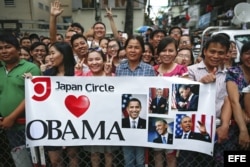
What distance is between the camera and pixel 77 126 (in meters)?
2.72

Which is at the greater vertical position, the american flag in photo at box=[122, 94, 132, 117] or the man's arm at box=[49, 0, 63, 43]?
the man's arm at box=[49, 0, 63, 43]

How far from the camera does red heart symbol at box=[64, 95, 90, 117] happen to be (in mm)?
2701

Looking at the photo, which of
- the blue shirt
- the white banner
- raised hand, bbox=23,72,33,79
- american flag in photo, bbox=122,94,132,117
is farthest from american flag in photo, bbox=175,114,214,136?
raised hand, bbox=23,72,33,79

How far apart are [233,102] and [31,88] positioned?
1.86m

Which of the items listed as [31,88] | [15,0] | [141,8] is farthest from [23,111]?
[141,8]

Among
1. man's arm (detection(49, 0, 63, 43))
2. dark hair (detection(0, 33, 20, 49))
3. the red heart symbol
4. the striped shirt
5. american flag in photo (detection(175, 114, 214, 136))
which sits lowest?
american flag in photo (detection(175, 114, 214, 136))

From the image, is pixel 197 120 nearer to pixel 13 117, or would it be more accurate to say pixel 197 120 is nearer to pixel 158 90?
pixel 158 90

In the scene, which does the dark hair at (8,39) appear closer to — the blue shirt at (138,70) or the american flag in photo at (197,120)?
the blue shirt at (138,70)

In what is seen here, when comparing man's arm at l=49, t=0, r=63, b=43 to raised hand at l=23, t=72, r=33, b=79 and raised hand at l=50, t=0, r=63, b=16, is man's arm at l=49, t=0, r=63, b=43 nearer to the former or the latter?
raised hand at l=50, t=0, r=63, b=16

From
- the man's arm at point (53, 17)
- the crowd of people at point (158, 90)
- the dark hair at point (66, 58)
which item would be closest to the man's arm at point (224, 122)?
the crowd of people at point (158, 90)

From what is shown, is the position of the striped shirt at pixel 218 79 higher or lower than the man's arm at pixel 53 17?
lower

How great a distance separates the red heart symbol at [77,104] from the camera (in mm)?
2701

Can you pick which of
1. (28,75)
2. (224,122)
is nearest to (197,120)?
(224,122)

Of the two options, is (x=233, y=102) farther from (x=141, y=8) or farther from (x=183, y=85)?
(x=141, y=8)
